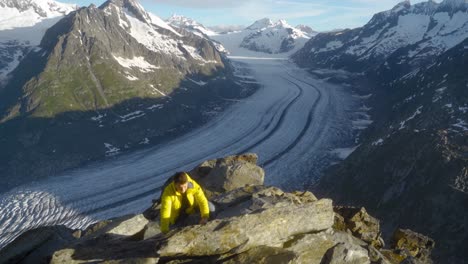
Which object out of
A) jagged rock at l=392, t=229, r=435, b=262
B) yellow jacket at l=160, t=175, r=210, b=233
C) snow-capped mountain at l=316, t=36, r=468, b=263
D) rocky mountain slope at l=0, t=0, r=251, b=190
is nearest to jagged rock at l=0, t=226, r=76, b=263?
yellow jacket at l=160, t=175, r=210, b=233

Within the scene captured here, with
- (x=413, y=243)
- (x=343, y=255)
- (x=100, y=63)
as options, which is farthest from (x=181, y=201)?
(x=100, y=63)

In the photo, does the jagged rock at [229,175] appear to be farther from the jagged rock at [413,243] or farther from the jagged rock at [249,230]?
the jagged rock at [249,230]

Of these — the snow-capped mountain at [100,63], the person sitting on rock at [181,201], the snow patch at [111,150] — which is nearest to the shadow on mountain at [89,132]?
the snow patch at [111,150]

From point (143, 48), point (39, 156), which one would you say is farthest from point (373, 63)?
point (39, 156)

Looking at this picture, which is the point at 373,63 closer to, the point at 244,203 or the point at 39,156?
the point at 39,156

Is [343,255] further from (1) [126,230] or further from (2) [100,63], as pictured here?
(2) [100,63]

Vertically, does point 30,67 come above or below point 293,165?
above
